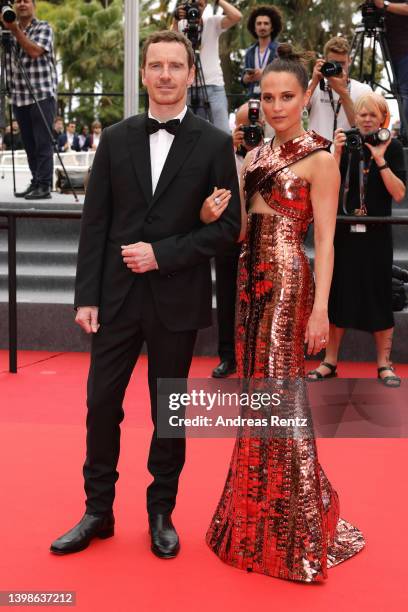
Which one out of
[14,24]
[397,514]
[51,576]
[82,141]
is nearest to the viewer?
[51,576]

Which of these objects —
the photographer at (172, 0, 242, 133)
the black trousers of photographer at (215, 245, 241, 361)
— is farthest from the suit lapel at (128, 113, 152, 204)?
the photographer at (172, 0, 242, 133)

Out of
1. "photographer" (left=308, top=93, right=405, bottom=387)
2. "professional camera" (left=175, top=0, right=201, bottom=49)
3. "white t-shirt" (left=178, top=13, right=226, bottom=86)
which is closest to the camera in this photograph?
"photographer" (left=308, top=93, right=405, bottom=387)

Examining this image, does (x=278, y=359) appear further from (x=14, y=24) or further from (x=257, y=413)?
(x=14, y=24)

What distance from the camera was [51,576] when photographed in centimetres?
296

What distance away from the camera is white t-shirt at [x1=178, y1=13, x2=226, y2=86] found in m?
7.77

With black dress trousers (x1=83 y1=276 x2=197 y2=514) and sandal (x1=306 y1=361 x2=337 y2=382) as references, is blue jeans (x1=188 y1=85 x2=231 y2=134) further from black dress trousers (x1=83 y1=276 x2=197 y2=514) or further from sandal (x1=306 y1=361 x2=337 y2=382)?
black dress trousers (x1=83 y1=276 x2=197 y2=514)

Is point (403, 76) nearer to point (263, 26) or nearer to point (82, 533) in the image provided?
point (263, 26)

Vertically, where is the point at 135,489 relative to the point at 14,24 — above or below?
below

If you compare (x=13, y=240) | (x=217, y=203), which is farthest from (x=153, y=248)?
(x=13, y=240)

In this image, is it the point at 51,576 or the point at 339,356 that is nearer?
the point at 51,576

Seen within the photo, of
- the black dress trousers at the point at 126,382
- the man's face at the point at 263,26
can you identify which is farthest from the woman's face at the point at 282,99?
the man's face at the point at 263,26

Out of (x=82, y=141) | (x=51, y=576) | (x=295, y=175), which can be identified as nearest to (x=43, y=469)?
(x=51, y=576)

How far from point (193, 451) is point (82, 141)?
13.6 m

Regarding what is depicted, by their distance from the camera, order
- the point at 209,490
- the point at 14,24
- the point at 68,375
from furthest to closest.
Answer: the point at 14,24, the point at 68,375, the point at 209,490
